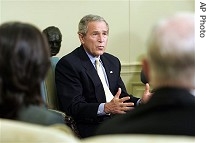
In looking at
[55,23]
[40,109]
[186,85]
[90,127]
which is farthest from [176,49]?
[55,23]

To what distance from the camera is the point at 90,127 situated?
1878 mm

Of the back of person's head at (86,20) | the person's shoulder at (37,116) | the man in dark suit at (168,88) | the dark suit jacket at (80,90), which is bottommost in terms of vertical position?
the dark suit jacket at (80,90)

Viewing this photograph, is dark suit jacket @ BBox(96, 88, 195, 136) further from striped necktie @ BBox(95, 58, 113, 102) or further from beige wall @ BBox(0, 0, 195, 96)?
beige wall @ BBox(0, 0, 195, 96)

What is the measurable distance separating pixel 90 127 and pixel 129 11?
1.19 meters

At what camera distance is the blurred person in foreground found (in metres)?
0.88

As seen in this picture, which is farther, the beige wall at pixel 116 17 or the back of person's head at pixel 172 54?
the beige wall at pixel 116 17

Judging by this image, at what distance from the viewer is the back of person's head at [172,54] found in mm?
794

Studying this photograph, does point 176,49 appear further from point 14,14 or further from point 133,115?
point 14,14

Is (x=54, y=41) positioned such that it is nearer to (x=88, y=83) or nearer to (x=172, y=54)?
(x=88, y=83)

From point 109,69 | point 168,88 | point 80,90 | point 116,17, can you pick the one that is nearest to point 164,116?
point 168,88

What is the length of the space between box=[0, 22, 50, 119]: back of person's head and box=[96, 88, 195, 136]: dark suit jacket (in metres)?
0.23

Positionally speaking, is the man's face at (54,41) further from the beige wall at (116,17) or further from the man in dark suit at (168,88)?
the man in dark suit at (168,88)

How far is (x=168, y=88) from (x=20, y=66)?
0.33 meters

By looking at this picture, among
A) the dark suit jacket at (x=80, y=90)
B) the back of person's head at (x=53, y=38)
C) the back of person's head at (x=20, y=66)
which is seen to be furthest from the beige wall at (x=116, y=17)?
the back of person's head at (x=20, y=66)
